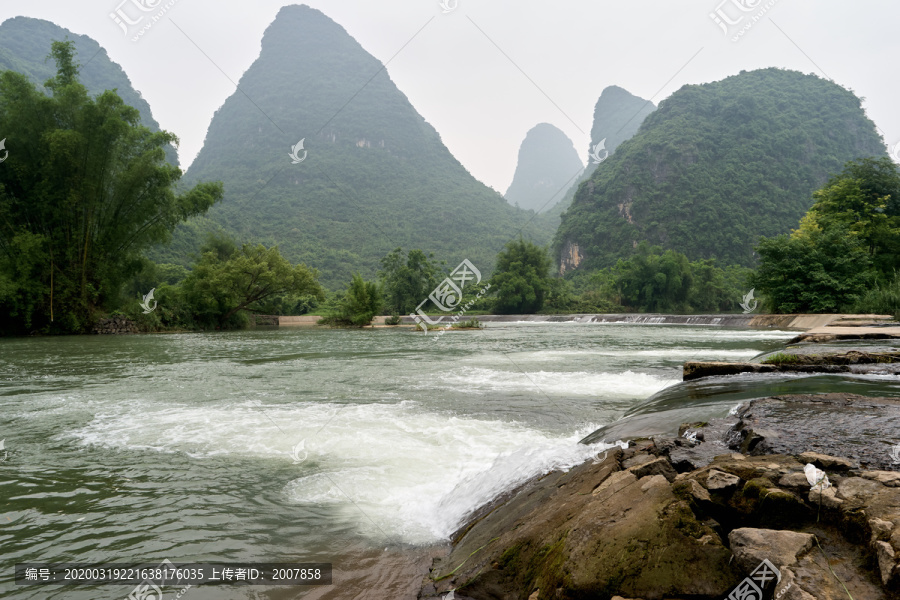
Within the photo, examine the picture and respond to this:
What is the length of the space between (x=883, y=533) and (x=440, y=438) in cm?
423

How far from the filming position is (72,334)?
80.6ft

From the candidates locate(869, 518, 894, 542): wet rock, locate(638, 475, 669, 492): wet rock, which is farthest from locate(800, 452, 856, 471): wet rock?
locate(638, 475, 669, 492): wet rock

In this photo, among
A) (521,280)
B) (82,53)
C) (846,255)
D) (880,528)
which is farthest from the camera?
(82,53)

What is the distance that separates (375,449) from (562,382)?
5.04 metres

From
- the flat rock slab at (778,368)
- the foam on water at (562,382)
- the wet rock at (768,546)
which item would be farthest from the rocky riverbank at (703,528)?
the foam on water at (562,382)

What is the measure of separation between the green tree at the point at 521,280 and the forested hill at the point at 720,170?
2949cm

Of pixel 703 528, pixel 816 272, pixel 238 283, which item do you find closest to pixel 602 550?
pixel 703 528

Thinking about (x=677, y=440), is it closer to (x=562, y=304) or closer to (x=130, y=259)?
(x=130, y=259)

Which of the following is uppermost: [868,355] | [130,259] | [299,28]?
[299,28]

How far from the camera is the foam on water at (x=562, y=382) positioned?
8086 millimetres

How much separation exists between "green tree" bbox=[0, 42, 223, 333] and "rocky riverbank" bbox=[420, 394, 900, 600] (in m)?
26.8

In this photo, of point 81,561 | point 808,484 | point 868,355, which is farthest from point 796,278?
point 81,561

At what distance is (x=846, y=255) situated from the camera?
2236cm

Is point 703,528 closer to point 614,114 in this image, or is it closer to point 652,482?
point 652,482
